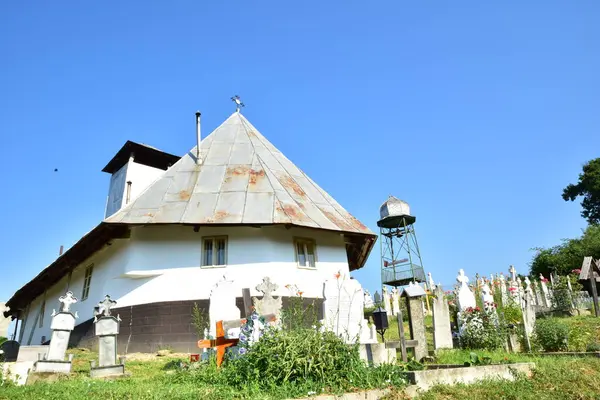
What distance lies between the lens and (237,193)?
49.8ft

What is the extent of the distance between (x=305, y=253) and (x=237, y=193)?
2.90 meters

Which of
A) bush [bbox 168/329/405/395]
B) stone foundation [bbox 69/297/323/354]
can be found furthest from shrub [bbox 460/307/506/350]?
bush [bbox 168/329/405/395]

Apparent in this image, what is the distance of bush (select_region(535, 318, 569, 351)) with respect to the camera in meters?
10.9

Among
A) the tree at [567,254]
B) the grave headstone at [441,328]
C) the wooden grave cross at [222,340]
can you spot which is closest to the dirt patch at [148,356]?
the wooden grave cross at [222,340]

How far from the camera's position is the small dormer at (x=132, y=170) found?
2136 centimetres

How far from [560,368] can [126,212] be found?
1192 cm

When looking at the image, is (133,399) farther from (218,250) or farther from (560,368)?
(218,250)

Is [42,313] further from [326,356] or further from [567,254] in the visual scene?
[567,254]

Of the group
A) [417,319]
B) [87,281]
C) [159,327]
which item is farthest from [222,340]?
[87,281]

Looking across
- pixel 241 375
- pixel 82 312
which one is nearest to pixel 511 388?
pixel 241 375

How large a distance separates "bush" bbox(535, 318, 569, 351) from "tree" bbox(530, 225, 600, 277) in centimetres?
2473

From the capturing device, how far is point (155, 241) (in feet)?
46.9

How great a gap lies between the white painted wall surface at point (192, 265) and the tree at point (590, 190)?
47225mm

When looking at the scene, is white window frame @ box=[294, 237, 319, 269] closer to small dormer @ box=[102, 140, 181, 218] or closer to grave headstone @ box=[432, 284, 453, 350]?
grave headstone @ box=[432, 284, 453, 350]
